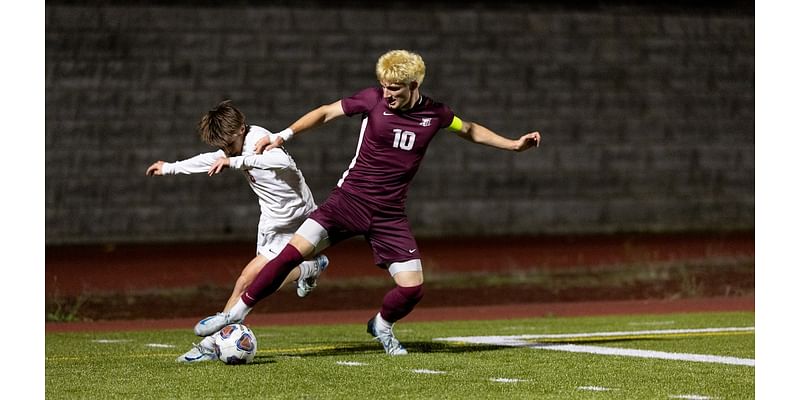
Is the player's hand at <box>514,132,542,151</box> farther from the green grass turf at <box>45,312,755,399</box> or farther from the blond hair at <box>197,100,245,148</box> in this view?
the blond hair at <box>197,100,245,148</box>

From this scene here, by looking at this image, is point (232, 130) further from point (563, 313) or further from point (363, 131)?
point (563, 313)

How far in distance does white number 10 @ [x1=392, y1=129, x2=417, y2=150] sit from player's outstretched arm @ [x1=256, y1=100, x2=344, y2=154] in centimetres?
34

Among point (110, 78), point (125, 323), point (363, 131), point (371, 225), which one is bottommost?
point (125, 323)

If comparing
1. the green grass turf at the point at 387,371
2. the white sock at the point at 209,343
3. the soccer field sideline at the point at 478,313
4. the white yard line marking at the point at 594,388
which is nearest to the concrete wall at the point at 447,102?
the soccer field sideline at the point at 478,313

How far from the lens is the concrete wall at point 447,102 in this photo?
19.2 metres

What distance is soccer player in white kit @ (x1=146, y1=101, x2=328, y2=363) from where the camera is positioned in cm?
798

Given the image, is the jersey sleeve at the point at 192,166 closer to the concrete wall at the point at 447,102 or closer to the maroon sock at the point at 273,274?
the maroon sock at the point at 273,274

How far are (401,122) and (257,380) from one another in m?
1.80

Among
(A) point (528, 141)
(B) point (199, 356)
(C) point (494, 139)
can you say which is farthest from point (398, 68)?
(B) point (199, 356)

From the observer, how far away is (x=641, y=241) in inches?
809

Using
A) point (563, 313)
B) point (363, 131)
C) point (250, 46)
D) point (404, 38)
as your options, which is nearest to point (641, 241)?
point (404, 38)

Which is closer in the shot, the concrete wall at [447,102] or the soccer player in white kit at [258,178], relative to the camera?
the soccer player in white kit at [258,178]

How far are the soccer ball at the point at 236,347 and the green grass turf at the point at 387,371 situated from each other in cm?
9

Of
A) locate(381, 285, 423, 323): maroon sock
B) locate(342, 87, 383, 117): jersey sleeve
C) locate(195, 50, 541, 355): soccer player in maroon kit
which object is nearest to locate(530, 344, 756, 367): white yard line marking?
locate(381, 285, 423, 323): maroon sock
